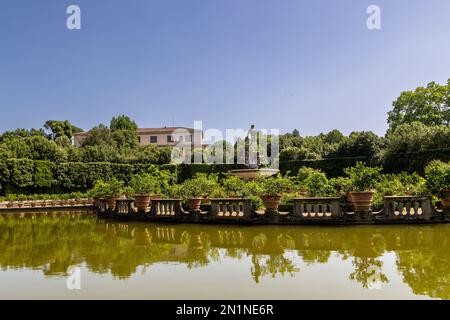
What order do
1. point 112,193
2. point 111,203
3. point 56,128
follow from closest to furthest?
point 111,203 < point 112,193 < point 56,128

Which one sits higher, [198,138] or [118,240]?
[198,138]

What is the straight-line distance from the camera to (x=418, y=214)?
442 inches

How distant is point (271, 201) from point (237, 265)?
564 centimetres

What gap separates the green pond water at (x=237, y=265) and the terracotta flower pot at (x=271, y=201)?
1.48 m

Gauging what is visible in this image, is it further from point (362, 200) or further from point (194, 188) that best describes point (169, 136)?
point (362, 200)

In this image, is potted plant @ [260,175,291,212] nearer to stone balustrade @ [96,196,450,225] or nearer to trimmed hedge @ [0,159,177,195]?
stone balustrade @ [96,196,450,225]

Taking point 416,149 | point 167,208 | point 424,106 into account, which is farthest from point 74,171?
point 424,106

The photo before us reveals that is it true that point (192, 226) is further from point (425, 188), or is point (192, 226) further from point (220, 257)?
point (425, 188)

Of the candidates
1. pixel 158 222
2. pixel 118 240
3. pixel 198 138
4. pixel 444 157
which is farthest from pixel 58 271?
pixel 198 138

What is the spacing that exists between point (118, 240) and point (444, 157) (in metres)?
24.4

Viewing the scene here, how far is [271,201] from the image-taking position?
39.1 feet

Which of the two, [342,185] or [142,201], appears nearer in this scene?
[342,185]

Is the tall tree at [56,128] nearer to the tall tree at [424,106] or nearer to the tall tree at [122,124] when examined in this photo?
the tall tree at [122,124]

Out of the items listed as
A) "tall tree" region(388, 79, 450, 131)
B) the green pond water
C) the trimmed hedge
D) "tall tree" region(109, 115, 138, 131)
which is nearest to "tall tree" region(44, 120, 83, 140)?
"tall tree" region(109, 115, 138, 131)
